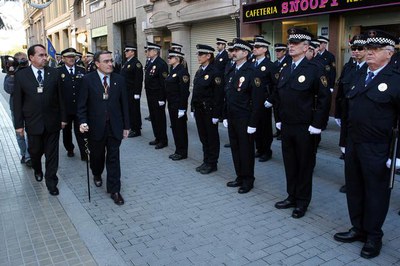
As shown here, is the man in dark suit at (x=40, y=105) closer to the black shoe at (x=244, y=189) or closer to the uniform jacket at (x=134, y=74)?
the black shoe at (x=244, y=189)

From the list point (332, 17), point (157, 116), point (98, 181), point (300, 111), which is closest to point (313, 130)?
point (300, 111)

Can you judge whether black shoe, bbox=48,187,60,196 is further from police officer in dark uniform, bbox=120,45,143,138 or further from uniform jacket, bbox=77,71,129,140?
police officer in dark uniform, bbox=120,45,143,138

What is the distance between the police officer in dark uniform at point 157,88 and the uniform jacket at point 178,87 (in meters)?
0.68

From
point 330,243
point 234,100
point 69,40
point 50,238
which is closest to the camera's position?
point 330,243

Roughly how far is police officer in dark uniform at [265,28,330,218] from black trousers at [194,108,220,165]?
1.81 meters

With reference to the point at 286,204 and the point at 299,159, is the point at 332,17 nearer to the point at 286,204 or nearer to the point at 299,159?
the point at 299,159

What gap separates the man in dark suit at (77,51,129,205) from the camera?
16.3 feet

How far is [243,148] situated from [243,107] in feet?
1.87

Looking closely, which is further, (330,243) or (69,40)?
(69,40)

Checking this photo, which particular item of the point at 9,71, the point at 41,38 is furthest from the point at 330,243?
the point at 41,38

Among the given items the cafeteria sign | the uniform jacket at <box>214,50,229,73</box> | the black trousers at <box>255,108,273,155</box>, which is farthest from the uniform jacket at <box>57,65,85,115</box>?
the cafeteria sign

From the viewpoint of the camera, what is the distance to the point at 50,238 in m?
4.13

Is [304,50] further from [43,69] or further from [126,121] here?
[43,69]

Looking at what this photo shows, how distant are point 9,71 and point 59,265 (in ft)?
13.8
